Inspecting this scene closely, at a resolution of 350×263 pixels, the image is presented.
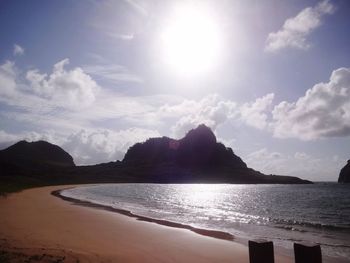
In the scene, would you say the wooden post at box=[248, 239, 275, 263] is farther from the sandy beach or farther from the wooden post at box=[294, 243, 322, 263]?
the sandy beach

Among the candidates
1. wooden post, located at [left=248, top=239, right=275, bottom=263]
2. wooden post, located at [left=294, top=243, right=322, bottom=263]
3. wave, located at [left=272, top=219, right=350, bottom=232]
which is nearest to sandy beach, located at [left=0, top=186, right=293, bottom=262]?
wooden post, located at [left=248, top=239, right=275, bottom=263]

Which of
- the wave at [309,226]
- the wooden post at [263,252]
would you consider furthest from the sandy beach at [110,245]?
the wave at [309,226]

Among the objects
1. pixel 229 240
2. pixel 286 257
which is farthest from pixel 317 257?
pixel 229 240

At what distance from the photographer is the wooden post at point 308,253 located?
348 inches

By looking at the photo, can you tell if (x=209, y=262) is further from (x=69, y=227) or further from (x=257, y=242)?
(x=69, y=227)

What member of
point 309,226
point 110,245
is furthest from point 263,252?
point 309,226

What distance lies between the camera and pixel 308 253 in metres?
8.94

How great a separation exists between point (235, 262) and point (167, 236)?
823 centimetres

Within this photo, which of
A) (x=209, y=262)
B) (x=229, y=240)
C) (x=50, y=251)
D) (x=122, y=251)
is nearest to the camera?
(x=50, y=251)

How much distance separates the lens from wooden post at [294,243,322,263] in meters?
8.85

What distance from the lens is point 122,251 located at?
1775 cm

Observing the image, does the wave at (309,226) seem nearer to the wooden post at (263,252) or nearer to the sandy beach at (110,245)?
the sandy beach at (110,245)

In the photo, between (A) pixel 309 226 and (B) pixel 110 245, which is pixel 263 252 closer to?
(B) pixel 110 245

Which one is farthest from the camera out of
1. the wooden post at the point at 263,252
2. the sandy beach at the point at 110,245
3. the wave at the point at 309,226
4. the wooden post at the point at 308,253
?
the wave at the point at 309,226
